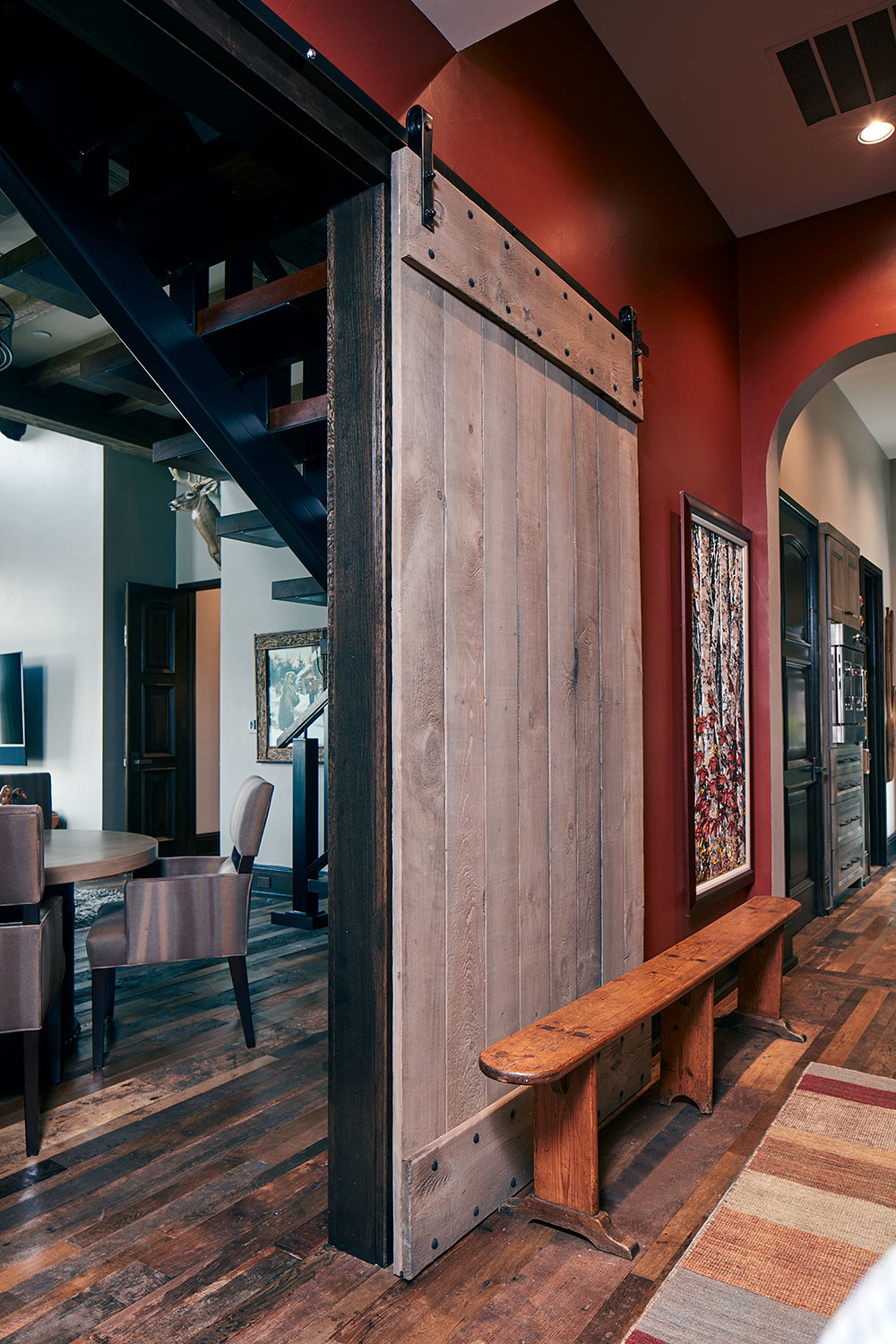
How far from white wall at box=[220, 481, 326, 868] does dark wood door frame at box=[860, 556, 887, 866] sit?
14.4 feet

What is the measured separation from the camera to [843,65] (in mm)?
2988

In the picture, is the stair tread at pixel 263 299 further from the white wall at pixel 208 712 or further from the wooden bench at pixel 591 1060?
the white wall at pixel 208 712

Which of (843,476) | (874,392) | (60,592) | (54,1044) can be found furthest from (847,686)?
(60,592)

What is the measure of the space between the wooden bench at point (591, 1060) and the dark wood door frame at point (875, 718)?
479 cm

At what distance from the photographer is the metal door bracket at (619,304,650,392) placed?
2865mm

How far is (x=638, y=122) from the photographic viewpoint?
3.16 metres

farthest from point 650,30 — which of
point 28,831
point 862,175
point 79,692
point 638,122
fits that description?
point 79,692

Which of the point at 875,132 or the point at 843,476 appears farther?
the point at 843,476

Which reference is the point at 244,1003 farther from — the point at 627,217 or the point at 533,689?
the point at 627,217

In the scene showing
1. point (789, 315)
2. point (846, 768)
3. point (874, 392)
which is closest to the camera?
point (789, 315)

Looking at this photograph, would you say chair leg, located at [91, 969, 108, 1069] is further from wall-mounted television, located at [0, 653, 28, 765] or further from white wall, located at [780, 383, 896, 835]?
wall-mounted television, located at [0, 653, 28, 765]

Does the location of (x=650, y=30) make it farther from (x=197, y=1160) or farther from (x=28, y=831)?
(x=197, y=1160)

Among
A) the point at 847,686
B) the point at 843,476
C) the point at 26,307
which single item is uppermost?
the point at 26,307

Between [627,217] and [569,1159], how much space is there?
9.45ft
